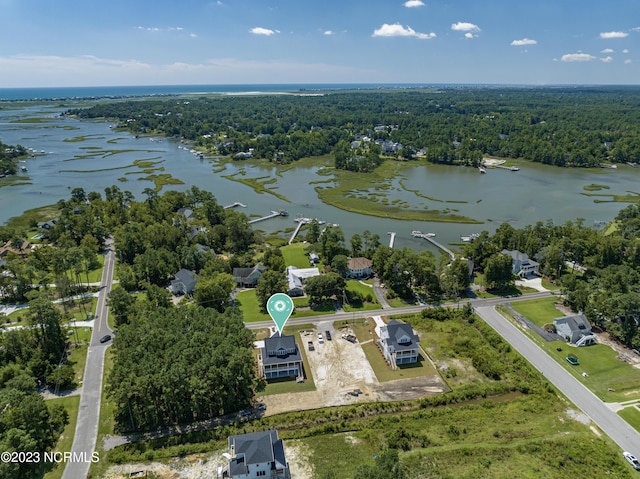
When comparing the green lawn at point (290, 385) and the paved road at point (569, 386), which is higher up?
the paved road at point (569, 386)

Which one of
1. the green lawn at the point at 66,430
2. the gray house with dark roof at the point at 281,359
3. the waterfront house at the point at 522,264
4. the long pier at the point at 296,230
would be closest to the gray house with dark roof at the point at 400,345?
the gray house with dark roof at the point at 281,359

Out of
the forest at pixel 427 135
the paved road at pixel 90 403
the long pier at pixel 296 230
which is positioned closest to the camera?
the paved road at pixel 90 403

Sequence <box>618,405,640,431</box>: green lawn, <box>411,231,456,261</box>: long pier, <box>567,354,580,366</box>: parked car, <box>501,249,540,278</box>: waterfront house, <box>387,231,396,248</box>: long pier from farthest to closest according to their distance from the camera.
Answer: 1. <box>387,231,396,248</box>: long pier
2. <box>411,231,456,261</box>: long pier
3. <box>501,249,540,278</box>: waterfront house
4. <box>567,354,580,366</box>: parked car
5. <box>618,405,640,431</box>: green lawn

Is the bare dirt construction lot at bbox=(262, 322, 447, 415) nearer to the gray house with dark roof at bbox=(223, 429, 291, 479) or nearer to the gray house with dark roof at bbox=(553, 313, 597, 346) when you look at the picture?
the gray house with dark roof at bbox=(223, 429, 291, 479)

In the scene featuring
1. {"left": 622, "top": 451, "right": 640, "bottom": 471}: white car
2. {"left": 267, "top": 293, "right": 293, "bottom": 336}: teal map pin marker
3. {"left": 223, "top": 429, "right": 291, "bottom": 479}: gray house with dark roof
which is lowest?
{"left": 622, "top": 451, "right": 640, "bottom": 471}: white car

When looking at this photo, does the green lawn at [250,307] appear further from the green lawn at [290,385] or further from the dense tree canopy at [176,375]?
the green lawn at [290,385]

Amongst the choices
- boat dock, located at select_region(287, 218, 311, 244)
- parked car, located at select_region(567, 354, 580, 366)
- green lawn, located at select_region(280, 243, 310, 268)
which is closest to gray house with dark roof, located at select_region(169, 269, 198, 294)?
green lawn, located at select_region(280, 243, 310, 268)

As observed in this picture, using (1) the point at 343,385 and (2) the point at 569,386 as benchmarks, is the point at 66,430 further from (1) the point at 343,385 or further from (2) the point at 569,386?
(2) the point at 569,386

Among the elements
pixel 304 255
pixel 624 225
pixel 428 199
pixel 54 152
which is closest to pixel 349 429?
pixel 304 255
